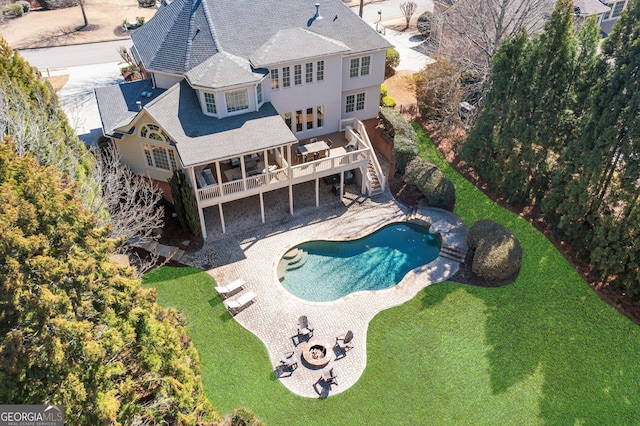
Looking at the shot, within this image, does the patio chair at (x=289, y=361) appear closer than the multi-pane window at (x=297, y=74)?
Yes

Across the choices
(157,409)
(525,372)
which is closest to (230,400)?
(157,409)

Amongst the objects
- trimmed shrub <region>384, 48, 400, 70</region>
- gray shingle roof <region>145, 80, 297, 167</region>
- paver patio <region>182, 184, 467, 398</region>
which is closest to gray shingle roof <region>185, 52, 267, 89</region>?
gray shingle roof <region>145, 80, 297, 167</region>

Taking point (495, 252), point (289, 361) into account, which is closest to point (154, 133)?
point (289, 361)

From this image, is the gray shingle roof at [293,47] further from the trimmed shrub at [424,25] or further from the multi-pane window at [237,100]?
the trimmed shrub at [424,25]

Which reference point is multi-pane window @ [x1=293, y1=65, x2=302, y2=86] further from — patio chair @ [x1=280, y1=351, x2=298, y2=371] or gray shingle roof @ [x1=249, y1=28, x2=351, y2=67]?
patio chair @ [x1=280, y1=351, x2=298, y2=371]

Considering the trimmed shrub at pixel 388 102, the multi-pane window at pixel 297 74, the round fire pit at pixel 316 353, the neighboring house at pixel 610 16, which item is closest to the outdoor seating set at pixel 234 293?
the round fire pit at pixel 316 353

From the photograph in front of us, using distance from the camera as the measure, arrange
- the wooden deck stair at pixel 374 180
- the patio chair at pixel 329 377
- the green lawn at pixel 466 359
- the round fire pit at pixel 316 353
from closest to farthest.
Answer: the green lawn at pixel 466 359
the patio chair at pixel 329 377
the round fire pit at pixel 316 353
the wooden deck stair at pixel 374 180
